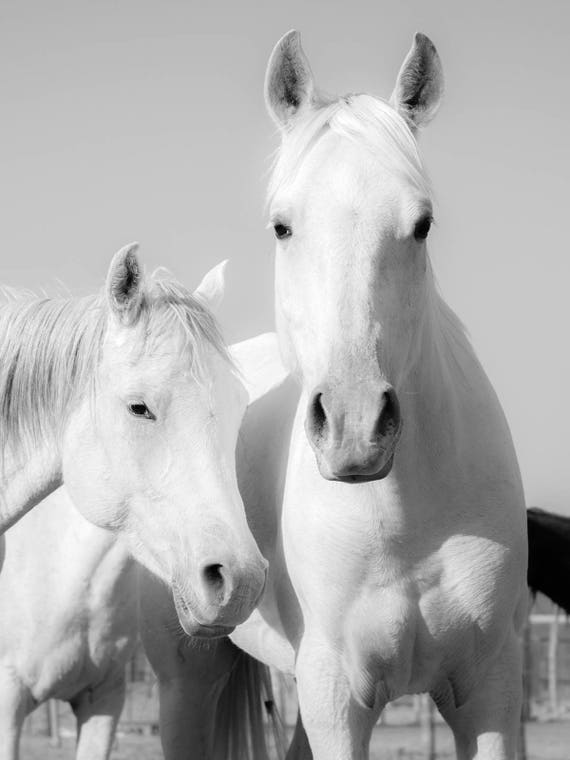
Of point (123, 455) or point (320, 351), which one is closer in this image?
point (320, 351)

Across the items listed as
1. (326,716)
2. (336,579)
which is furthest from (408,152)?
(326,716)

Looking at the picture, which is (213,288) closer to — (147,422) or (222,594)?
(147,422)

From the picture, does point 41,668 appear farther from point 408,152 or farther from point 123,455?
point 408,152

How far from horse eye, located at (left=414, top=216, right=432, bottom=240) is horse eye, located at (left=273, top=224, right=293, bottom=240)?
1.28 feet

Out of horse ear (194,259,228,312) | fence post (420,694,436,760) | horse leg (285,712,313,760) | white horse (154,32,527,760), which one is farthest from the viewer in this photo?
fence post (420,694,436,760)

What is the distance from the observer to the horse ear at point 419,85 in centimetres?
354

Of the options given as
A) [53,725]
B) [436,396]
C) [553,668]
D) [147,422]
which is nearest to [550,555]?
[436,396]

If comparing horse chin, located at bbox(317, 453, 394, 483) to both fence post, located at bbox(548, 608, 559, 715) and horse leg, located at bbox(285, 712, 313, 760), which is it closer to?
horse leg, located at bbox(285, 712, 313, 760)

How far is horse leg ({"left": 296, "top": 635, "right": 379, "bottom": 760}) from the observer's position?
11.6 ft

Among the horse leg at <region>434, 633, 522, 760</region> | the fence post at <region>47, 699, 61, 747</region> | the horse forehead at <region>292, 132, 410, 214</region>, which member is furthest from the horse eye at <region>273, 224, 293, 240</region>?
the fence post at <region>47, 699, 61, 747</region>

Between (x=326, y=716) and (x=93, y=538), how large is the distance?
89.5 inches

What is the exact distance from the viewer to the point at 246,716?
5.61 meters

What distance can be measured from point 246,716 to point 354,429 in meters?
3.17

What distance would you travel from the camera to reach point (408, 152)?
3400 mm
